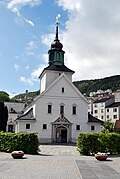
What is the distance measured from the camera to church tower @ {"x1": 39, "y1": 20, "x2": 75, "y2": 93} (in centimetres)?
5300

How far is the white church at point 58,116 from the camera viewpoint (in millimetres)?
47938

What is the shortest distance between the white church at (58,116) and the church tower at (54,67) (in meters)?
1.00

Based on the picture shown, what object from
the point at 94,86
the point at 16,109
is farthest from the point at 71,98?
the point at 94,86

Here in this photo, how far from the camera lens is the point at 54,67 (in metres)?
53.5

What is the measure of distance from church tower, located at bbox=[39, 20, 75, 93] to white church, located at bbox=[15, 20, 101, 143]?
1.00m

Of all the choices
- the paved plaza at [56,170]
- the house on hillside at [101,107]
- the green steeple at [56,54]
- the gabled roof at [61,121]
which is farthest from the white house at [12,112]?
the paved plaza at [56,170]

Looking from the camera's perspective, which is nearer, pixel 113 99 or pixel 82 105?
pixel 82 105

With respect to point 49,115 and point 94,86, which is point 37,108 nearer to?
point 49,115

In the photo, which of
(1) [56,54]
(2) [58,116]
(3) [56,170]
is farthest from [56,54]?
(3) [56,170]

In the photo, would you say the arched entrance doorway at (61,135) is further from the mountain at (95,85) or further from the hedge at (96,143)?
the mountain at (95,85)

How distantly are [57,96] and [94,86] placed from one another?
140 metres

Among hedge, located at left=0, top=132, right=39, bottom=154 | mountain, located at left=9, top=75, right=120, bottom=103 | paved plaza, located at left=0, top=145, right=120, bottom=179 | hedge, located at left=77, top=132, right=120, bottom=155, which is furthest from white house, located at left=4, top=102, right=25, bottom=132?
mountain, located at left=9, top=75, right=120, bottom=103

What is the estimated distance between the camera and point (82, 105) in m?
50.8

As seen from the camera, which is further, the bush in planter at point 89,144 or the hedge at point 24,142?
the hedge at point 24,142
